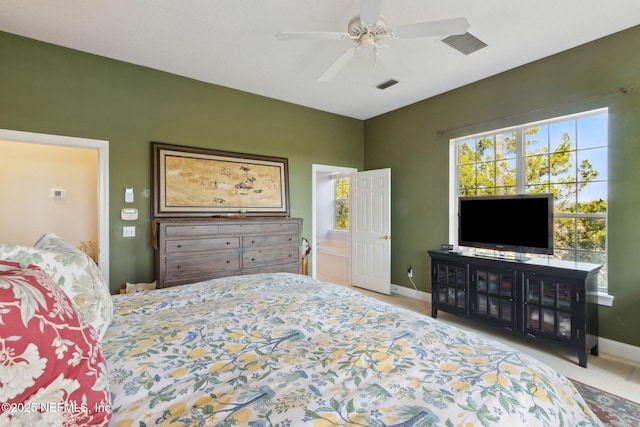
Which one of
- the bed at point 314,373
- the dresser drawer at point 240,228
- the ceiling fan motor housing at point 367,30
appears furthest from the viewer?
the dresser drawer at point 240,228

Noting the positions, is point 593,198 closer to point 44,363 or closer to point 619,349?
point 619,349

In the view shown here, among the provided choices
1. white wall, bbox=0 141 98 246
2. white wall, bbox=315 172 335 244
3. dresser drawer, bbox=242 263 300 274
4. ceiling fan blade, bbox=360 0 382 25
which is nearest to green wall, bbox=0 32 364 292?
dresser drawer, bbox=242 263 300 274

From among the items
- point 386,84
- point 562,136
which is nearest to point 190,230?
point 386,84

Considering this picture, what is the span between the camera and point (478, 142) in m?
3.97

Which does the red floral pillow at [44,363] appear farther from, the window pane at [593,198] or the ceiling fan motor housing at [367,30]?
the window pane at [593,198]

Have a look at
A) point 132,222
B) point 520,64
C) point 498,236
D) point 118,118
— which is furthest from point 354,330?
point 520,64

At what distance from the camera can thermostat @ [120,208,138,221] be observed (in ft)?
10.7

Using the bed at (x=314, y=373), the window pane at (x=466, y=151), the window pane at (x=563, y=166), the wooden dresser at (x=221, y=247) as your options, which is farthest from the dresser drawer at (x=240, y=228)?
the window pane at (x=563, y=166)

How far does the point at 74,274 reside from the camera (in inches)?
46.2

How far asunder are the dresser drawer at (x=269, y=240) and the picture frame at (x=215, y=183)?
51 cm

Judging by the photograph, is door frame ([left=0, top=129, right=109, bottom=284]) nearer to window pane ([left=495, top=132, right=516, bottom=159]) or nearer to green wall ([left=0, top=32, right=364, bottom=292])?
green wall ([left=0, top=32, right=364, bottom=292])

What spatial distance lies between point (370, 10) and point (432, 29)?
1.50ft

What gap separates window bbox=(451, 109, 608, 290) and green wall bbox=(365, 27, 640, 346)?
140 mm

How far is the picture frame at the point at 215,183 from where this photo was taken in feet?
11.5
